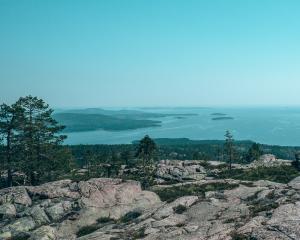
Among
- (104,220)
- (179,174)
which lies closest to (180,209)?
(104,220)

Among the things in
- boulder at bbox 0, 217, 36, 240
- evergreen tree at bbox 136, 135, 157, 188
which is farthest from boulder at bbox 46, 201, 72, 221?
evergreen tree at bbox 136, 135, 157, 188

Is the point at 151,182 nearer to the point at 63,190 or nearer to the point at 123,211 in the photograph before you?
the point at 63,190

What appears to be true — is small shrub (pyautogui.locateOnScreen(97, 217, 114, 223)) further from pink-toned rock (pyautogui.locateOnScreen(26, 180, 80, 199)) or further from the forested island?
pink-toned rock (pyautogui.locateOnScreen(26, 180, 80, 199))

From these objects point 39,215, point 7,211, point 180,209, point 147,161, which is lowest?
point 147,161

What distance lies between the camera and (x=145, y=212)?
30.8 metres

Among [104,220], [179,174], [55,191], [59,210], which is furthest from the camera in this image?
[179,174]

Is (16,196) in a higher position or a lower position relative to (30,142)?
lower

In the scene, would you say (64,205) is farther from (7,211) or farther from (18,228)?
(7,211)

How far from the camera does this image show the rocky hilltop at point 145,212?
22.1m

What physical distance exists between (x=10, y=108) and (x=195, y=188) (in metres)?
34.2

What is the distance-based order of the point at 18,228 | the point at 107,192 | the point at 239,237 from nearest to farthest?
the point at 239,237, the point at 18,228, the point at 107,192

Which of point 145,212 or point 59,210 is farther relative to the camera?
point 59,210

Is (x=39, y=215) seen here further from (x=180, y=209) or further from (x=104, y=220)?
(x=180, y=209)

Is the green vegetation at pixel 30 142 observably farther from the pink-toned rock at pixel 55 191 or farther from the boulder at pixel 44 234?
the boulder at pixel 44 234
